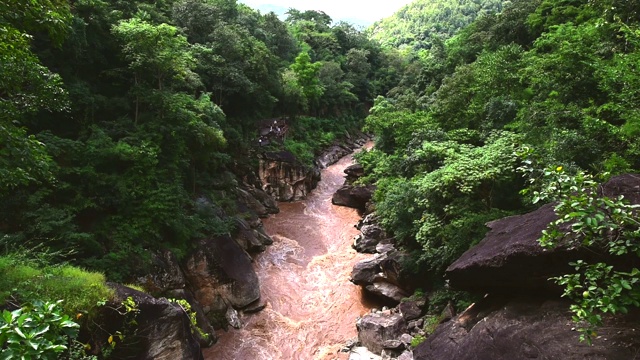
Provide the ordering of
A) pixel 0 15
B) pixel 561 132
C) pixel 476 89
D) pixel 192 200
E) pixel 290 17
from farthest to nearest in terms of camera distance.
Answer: pixel 290 17 < pixel 476 89 < pixel 192 200 < pixel 561 132 < pixel 0 15

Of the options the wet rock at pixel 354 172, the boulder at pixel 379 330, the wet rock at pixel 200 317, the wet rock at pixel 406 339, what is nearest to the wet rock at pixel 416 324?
the boulder at pixel 379 330

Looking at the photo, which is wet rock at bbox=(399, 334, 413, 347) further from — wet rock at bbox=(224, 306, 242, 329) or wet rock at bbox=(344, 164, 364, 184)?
wet rock at bbox=(344, 164, 364, 184)

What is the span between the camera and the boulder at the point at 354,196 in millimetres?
25812

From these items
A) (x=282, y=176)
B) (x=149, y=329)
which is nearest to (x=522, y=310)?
(x=149, y=329)

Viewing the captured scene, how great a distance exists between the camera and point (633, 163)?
29.4ft

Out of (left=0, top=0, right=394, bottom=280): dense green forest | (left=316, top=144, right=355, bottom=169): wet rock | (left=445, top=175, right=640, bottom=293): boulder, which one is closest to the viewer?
(left=445, top=175, right=640, bottom=293): boulder

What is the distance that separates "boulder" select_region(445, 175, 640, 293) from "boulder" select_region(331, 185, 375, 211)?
55.0 feet

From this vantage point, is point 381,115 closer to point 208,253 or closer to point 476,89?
point 476,89

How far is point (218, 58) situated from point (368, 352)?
20.7 meters

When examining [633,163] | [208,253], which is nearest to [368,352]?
[208,253]

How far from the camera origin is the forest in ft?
20.1

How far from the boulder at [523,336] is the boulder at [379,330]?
3.24 m

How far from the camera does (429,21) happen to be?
112625 mm

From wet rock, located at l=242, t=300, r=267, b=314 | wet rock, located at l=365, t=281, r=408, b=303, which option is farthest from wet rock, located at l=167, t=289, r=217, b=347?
wet rock, located at l=365, t=281, r=408, b=303
